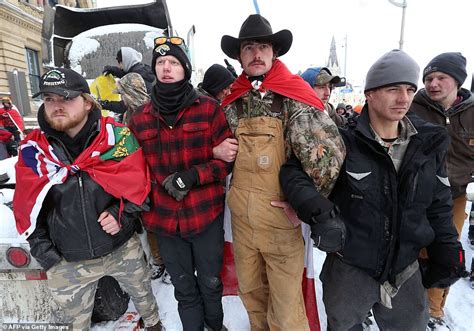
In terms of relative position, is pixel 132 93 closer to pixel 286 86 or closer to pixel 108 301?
pixel 286 86

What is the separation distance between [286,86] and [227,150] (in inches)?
22.1

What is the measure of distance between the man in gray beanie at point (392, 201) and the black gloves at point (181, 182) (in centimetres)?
57

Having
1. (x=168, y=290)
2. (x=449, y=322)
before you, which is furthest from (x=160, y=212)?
(x=449, y=322)

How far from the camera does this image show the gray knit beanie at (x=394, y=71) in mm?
1505

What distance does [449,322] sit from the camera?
2451 millimetres

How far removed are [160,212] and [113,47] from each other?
14.7ft

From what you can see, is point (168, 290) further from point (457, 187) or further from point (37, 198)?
point (457, 187)

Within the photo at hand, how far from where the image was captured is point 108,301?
2.31 meters

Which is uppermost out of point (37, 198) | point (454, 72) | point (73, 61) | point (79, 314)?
point (73, 61)

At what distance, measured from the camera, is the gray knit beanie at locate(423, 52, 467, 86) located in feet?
6.89

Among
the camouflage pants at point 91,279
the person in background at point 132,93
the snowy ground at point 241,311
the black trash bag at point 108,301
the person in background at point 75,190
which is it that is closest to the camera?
the person in background at point 75,190

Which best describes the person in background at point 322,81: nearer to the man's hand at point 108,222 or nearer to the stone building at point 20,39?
the man's hand at point 108,222

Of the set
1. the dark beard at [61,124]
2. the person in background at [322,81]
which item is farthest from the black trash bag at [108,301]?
the person in background at [322,81]

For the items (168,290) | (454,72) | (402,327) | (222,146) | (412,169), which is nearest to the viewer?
(412,169)
